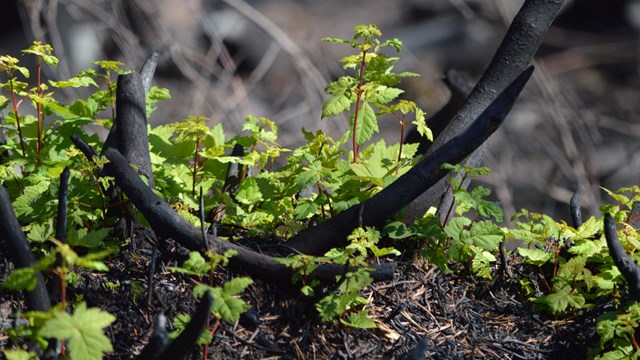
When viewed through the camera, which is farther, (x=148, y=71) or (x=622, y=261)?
(x=148, y=71)

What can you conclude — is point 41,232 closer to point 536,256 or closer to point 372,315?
point 372,315

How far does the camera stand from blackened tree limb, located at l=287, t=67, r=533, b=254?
2199 millimetres

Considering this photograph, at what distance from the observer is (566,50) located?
7355mm

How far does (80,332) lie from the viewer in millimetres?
1708

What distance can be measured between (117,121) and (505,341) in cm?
132

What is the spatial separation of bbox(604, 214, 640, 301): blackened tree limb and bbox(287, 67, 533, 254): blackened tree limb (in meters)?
0.42

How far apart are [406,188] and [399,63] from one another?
4.77m

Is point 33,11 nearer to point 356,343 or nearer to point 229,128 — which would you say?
point 229,128

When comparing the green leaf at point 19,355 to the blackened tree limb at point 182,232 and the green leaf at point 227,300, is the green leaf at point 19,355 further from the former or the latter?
the blackened tree limb at point 182,232

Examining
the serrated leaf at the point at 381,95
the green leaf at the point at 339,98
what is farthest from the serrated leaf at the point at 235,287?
the serrated leaf at the point at 381,95

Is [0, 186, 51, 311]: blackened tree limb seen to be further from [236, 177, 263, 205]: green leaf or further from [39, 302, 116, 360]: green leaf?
[236, 177, 263, 205]: green leaf

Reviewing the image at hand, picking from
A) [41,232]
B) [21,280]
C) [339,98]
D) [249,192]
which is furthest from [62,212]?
[339,98]

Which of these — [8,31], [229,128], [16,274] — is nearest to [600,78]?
[229,128]

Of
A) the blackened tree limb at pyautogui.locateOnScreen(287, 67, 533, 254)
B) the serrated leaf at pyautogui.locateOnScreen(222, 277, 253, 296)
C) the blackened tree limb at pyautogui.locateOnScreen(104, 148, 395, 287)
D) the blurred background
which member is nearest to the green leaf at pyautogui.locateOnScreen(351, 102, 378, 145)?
the blackened tree limb at pyautogui.locateOnScreen(287, 67, 533, 254)
